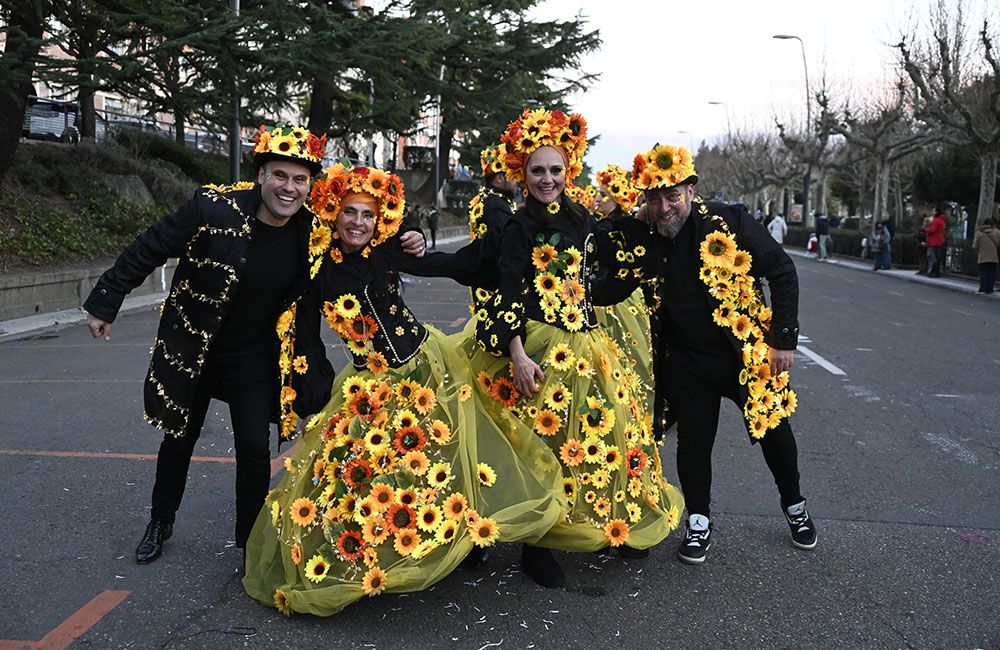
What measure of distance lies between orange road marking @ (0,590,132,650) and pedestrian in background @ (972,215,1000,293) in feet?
67.8

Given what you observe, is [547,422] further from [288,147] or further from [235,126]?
[235,126]

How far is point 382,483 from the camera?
11.8 ft

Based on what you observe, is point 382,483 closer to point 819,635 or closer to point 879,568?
point 819,635

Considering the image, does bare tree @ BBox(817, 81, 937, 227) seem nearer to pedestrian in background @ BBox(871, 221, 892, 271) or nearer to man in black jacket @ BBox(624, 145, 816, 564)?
pedestrian in background @ BBox(871, 221, 892, 271)

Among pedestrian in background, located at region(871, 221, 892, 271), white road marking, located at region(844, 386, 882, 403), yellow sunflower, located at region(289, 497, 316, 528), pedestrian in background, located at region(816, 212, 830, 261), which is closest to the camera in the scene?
yellow sunflower, located at region(289, 497, 316, 528)

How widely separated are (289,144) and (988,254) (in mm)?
20211

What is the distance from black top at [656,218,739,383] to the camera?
168 inches

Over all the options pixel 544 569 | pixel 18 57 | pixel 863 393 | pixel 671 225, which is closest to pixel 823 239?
pixel 863 393

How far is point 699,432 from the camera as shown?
173 inches

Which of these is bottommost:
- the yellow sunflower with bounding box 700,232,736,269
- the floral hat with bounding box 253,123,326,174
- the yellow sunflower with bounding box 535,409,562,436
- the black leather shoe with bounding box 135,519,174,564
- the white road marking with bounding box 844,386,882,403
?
the white road marking with bounding box 844,386,882,403

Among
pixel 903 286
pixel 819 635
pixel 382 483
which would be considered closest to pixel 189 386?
pixel 382 483

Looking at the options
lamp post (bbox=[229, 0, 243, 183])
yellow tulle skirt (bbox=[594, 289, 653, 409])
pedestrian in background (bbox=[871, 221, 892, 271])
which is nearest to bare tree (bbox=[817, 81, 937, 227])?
pedestrian in background (bbox=[871, 221, 892, 271])

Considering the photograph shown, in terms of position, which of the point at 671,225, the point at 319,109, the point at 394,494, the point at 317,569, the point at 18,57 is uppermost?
the point at 319,109

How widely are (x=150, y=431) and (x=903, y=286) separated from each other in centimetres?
2116
